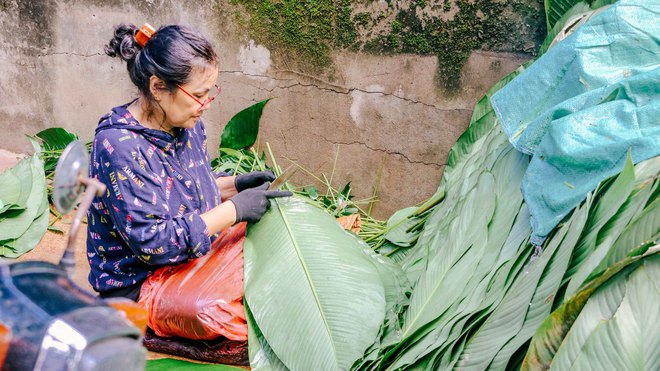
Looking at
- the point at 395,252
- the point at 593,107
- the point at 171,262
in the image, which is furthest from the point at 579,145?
the point at 171,262

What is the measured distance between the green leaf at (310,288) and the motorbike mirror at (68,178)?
124cm

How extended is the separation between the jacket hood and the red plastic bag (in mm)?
443

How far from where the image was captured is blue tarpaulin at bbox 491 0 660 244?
1.85m

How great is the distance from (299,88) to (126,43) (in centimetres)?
121

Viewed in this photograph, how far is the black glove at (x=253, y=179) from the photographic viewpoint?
269 centimetres

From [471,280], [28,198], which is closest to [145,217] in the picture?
[471,280]

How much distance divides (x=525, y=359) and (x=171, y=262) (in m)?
1.27

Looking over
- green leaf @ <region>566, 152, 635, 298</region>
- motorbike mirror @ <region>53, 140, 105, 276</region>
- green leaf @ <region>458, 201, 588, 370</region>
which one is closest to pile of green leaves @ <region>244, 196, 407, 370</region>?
green leaf @ <region>458, 201, 588, 370</region>

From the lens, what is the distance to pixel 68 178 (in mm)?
1013

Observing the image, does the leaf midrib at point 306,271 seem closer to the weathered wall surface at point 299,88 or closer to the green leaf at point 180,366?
the green leaf at point 180,366

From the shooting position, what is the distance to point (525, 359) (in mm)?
1499

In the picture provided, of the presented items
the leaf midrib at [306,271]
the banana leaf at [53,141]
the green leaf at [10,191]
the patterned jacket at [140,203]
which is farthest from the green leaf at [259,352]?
the banana leaf at [53,141]

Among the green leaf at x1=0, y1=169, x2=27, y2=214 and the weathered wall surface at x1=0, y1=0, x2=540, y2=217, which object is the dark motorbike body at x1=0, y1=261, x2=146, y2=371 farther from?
the green leaf at x1=0, y1=169, x2=27, y2=214

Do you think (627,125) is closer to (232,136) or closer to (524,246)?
Result: (524,246)
